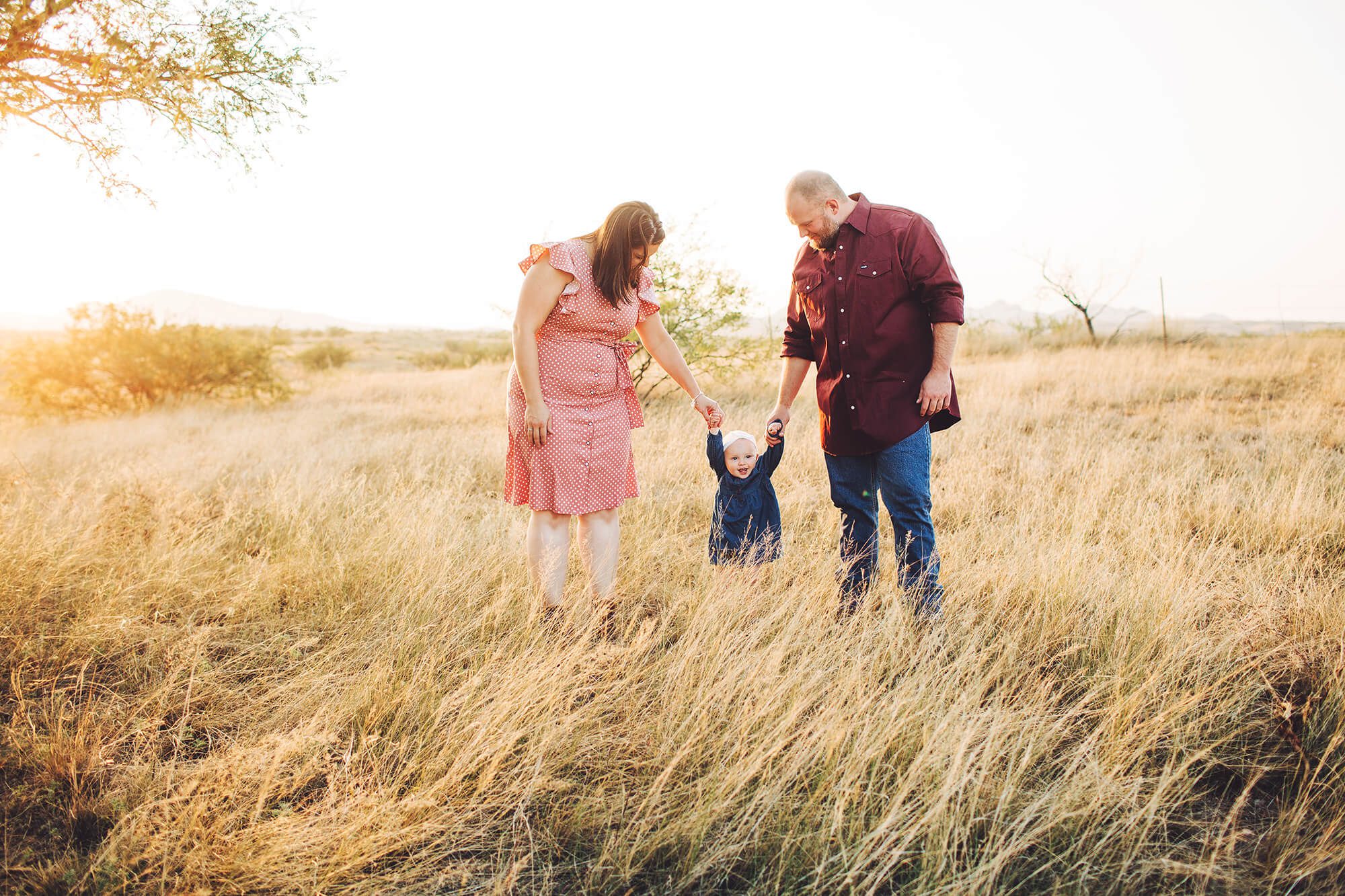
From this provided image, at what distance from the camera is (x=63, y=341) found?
1240cm

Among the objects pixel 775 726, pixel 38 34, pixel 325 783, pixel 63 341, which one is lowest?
pixel 325 783

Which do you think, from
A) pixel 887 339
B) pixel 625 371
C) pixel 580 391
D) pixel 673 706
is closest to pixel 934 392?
pixel 887 339

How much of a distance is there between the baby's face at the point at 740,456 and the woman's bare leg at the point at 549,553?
852 mm

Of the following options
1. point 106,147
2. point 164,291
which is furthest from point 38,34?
point 164,291

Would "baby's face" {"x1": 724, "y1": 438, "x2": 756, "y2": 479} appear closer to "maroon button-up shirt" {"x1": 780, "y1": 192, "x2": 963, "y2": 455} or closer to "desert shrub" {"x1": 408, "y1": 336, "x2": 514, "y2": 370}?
"maroon button-up shirt" {"x1": 780, "y1": 192, "x2": 963, "y2": 455}

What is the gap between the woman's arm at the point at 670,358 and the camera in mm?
3215

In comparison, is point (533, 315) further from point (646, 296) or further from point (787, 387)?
point (787, 387)

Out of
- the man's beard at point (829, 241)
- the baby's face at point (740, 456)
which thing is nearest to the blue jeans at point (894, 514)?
the baby's face at point (740, 456)

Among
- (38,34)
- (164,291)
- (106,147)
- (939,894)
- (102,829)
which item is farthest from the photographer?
(164,291)

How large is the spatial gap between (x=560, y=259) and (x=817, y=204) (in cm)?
112

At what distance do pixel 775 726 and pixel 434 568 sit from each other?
2.04 metres

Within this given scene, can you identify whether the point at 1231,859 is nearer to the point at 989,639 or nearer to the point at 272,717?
the point at 989,639

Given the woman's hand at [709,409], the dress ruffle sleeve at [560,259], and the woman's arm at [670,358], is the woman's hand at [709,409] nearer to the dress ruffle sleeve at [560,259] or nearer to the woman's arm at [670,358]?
the woman's arm at [670,358]

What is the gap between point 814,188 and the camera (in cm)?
277
